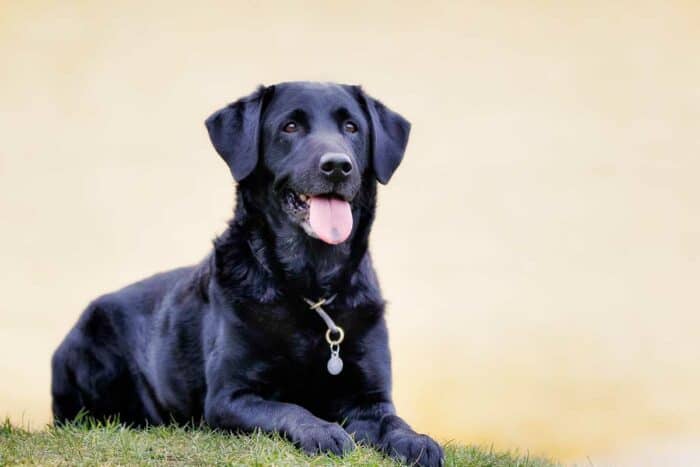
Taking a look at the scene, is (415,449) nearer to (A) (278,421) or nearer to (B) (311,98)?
(A) (278,421)


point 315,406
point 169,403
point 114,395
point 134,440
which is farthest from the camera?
point 114,395

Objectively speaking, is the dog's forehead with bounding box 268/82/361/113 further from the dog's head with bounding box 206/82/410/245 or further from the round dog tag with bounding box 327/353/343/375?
the round dog tag with bounding box 327/353/343/375

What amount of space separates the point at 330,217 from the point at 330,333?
671 mm

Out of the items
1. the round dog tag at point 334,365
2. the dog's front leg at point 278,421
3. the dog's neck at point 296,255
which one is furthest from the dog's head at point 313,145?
the dog's front leg at point 278,421

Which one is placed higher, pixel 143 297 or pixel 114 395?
pixel 143 297

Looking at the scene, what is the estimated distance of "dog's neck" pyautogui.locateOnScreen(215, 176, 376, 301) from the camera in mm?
6539

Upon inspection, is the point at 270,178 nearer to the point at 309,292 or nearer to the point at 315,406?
the point at 309,292

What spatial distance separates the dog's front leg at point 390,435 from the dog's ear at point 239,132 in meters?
1.46

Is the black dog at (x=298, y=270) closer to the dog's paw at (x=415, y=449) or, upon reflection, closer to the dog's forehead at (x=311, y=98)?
the dog's forehead at (x=311, y=98)

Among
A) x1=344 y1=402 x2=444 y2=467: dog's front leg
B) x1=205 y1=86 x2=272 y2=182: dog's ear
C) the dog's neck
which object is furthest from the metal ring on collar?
x1=205 y1=86 x2=272 y2=182: dog's ear

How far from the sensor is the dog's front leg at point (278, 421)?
5.67m

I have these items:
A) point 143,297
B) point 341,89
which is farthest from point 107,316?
point 341,89

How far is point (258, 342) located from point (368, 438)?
2.65 ft

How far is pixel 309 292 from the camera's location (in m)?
6.58
